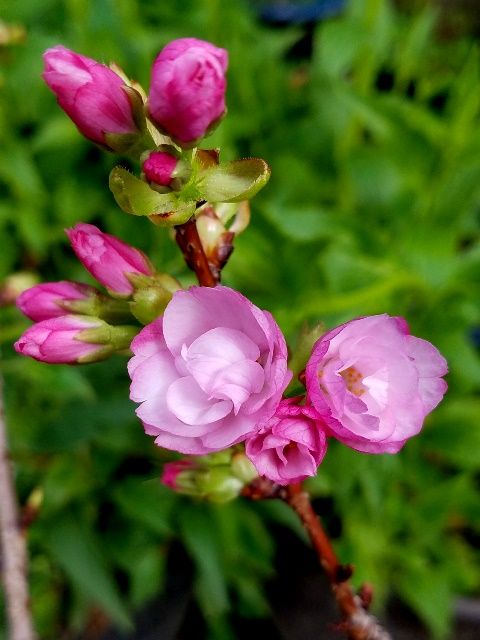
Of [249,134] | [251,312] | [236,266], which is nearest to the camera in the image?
[251,312]

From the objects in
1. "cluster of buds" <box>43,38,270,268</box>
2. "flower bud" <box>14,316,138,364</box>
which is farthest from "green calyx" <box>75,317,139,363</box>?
"cluster of buds" <box>43,38,270,268</box>

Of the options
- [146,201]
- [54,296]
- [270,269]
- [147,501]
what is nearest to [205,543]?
[147,501]

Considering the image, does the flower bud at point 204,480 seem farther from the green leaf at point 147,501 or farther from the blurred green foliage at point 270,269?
the green leaf at point 147,501

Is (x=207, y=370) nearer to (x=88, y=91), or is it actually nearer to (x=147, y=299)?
(x=147, y=299)

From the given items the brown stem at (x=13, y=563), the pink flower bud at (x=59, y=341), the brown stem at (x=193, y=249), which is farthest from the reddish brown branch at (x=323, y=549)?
the brown stem at (x=13, y=563)

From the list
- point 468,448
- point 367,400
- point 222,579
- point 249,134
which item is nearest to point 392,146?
point 249,134

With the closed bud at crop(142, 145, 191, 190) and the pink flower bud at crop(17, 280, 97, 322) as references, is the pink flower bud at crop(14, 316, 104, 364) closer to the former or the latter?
the pink flower bud at crop(17, 280, 97, 322)

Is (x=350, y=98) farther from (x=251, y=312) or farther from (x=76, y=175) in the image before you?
(x=251, y=312)
